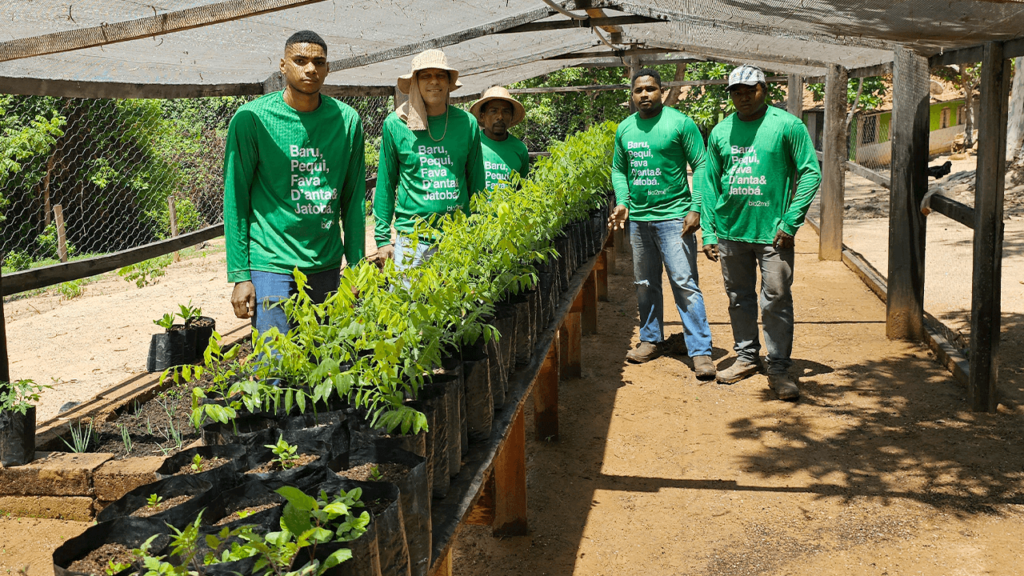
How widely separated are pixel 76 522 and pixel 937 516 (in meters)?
3.88

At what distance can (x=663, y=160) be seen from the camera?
5.73 m

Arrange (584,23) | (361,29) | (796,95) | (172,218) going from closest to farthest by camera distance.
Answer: (361,29) < (584,23) < (172,218) < (796,95)

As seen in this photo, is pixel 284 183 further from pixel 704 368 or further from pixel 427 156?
pixel 704 368

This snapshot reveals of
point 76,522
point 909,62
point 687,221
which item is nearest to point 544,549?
point 76,522

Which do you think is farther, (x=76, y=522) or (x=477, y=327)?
(x=76, y=522)

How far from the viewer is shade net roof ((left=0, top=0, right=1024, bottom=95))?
334 centimetres

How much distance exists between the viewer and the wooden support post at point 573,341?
18.7 feet

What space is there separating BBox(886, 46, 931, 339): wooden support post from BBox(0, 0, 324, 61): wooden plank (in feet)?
16.2

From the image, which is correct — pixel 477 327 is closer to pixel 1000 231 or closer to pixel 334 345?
pixel 334 345

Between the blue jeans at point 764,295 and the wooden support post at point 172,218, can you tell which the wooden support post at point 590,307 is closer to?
the blue jeans at point 764,295

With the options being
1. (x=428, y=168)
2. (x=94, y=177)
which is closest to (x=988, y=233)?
(x=428, y=168)

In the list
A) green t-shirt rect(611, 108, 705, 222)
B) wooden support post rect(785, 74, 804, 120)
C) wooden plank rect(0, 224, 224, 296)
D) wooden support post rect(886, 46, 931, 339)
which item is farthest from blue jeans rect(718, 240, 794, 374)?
wooden support post rect(785, 74, 804, 120)

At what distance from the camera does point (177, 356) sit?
5484 mm

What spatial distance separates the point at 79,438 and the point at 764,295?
394cm
